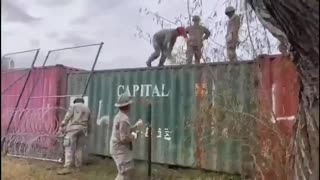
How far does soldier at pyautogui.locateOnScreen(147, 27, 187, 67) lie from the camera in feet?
22.9

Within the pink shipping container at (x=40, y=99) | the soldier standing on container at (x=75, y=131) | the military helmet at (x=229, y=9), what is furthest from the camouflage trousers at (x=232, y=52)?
the pink shipping container at (x=40, y=99)

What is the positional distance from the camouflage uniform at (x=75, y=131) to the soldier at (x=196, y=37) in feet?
7.02

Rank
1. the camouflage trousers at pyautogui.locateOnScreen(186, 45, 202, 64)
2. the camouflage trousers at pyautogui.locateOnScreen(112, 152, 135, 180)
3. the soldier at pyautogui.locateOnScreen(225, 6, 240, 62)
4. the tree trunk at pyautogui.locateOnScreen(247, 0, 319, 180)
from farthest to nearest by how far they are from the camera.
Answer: the camouflage trousers at pyautogui.locateOnScreen(186, 45, 202, 64) < the camouflage trousers at pyautogui.locateOnScreen(112, 152, 135, 180) < the soldier at pyautogui.locateOnScreen(225, 6, 240, 62) < the tree trunk at pyautogui.locateOnScreen(247, 0, 319, 180)

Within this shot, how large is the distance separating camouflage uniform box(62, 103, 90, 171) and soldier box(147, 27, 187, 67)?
4.53 feet

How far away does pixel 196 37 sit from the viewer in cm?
635

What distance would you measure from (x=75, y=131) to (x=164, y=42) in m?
2.11

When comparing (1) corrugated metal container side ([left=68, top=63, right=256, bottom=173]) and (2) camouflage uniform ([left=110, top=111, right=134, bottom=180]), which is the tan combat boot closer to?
(1) corrugated metal container side ([left=68, top=63, right=256, bottom=173])

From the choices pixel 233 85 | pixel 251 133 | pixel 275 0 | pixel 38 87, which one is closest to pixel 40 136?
pixel 38 87

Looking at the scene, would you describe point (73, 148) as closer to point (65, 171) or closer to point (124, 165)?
point (65, 171)

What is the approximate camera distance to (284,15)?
175cm

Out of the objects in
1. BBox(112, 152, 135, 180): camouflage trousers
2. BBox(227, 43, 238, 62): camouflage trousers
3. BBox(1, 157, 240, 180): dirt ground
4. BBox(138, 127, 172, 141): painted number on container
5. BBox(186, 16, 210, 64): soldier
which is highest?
BBox(186, 16, 210, 64): soldier

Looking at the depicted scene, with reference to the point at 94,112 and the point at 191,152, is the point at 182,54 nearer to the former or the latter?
the point at 191,152

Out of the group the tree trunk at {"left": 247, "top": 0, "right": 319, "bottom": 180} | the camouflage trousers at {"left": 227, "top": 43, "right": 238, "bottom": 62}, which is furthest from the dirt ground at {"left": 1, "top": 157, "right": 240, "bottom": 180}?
the tree trunk at {"left": 247, "top": 0, "right": 319, "bottom": 180}

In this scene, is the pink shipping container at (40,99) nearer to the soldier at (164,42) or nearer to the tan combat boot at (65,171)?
the tan combat boot at (65,171)
